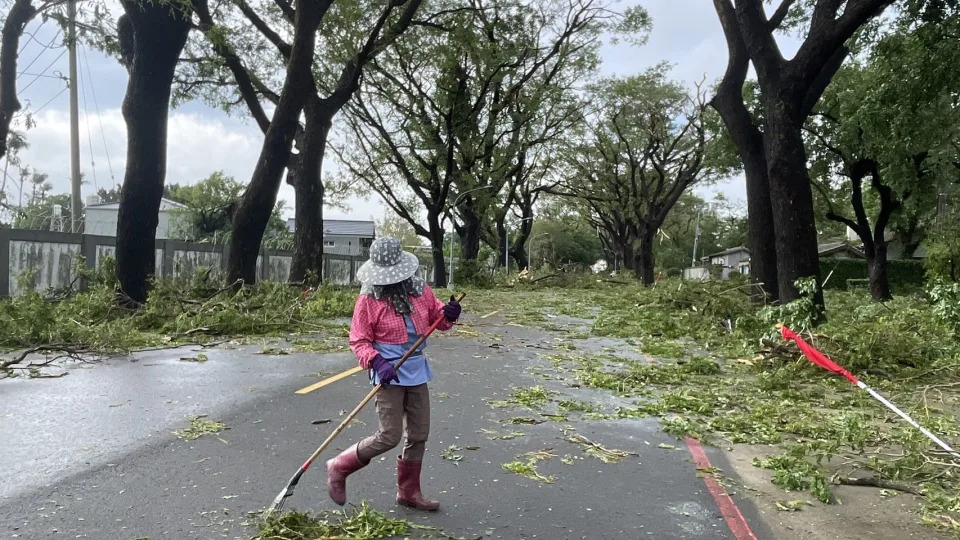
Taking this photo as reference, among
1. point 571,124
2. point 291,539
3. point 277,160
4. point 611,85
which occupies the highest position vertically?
point 611,85

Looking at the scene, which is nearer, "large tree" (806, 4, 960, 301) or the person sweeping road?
the person sweeping road

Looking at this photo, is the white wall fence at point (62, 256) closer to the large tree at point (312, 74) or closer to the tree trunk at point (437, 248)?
the large tree at point (312, 74)

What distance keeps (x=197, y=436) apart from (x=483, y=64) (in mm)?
24809

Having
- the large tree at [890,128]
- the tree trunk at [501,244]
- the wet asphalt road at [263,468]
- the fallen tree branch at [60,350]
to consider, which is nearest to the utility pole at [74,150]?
the fallen tree branch at [60,350]

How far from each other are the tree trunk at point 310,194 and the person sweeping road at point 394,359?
558 inches

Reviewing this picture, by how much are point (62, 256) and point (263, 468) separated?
48.8 feet

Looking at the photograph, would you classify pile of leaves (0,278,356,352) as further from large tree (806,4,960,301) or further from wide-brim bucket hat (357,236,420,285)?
large tree (806,4,960,301)

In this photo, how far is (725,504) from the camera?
4.53m

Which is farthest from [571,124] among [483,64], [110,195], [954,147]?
[110,195]

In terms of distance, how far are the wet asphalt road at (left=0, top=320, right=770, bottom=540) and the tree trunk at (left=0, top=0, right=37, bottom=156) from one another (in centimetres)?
1073

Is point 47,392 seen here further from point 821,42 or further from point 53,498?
point 821,42

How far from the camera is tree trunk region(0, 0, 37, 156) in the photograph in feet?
49.2

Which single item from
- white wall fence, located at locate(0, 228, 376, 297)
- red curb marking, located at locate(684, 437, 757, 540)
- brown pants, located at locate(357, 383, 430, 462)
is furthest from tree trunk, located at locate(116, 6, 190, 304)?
red curb marking, located at locate(684, 437, 757, 540)

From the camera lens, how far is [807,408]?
7086mm
